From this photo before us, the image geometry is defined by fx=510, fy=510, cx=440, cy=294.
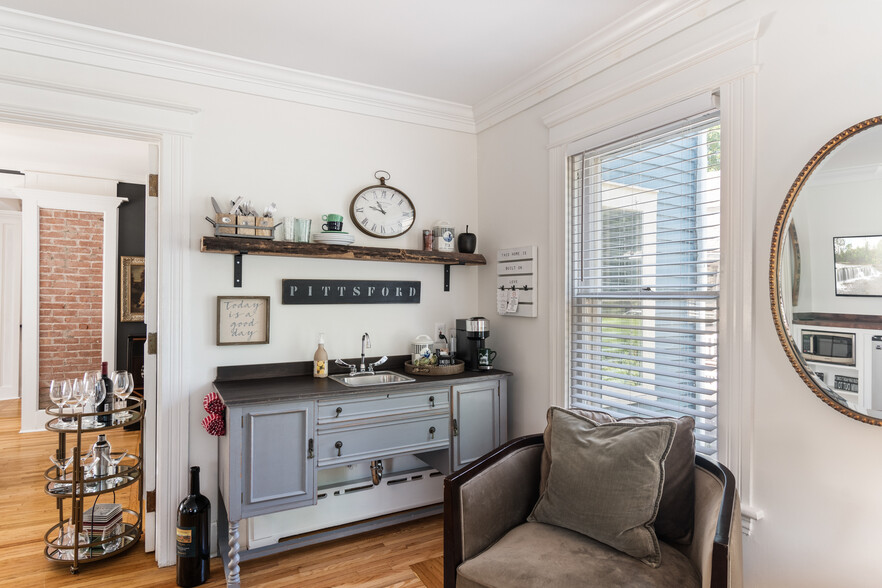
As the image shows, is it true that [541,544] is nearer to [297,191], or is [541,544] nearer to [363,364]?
[363,364]

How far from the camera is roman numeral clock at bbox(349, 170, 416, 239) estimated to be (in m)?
3.06

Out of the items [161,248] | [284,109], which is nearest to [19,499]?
[161,248]

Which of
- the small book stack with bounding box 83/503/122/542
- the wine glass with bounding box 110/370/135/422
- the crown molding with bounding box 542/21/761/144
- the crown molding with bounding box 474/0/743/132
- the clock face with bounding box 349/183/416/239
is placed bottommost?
the small book stack with bounding box 83/503/122/542

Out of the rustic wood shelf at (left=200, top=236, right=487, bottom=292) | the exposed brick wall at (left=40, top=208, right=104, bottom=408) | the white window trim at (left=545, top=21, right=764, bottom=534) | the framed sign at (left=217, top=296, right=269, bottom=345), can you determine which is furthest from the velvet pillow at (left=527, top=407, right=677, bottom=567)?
the exposed brick wall at (left=40, top=208, right=104, bottom=408)

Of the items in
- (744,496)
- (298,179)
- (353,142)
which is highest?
(353,142)

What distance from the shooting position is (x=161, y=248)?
2.57 metres

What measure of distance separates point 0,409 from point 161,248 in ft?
15.4

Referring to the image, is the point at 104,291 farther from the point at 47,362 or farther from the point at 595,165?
the point at 595,165

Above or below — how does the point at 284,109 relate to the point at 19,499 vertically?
above

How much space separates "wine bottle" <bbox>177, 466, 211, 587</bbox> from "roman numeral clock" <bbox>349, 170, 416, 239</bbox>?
158cm

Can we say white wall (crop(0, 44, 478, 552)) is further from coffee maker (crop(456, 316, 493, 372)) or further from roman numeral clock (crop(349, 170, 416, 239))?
coffee maker (crop(456, 316, 493, 372))

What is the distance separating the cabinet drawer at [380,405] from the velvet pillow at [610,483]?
3.00 feet

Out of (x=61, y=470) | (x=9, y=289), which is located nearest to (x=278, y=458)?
(x=61, y=470)

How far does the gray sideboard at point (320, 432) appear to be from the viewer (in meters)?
2.28
